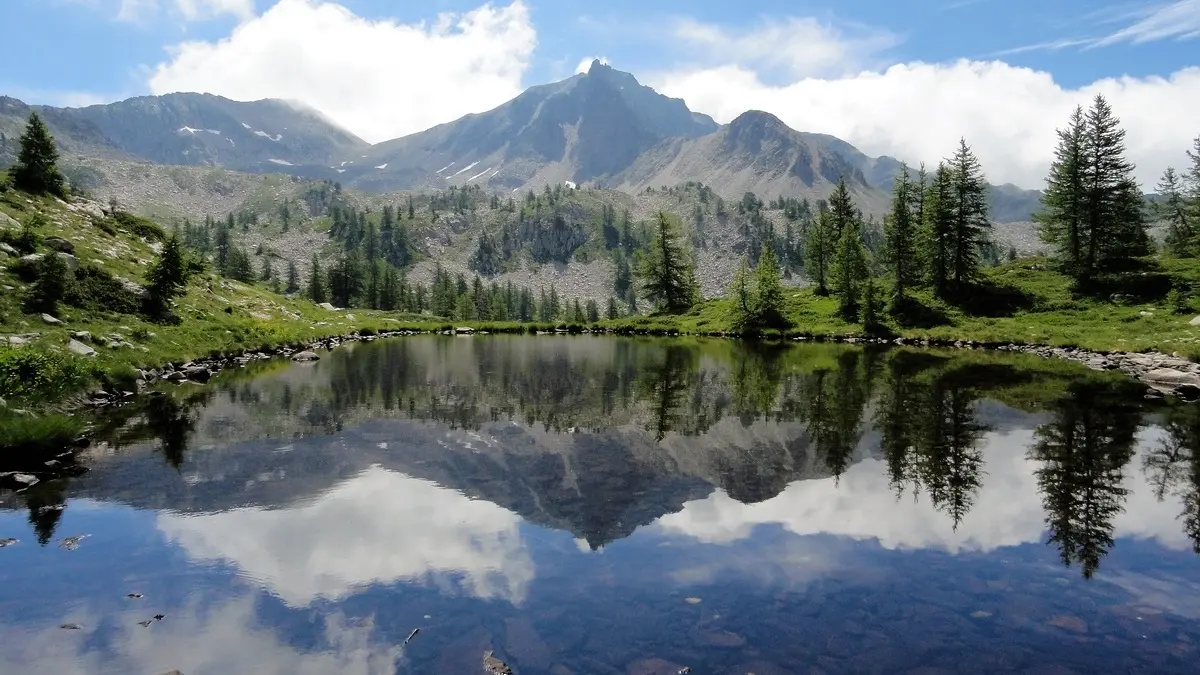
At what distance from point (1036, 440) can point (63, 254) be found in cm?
5537

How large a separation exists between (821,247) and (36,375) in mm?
97992

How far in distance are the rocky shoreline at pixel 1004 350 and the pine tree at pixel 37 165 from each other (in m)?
23.5

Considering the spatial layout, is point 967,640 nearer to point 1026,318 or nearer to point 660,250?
point 1026,318

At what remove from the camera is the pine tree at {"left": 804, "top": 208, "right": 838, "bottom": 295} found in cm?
10300

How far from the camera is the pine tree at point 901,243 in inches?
3191

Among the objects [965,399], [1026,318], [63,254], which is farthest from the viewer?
[1026,318]

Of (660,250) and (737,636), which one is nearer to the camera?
(737,636)

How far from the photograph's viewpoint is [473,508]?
16969 millimetres

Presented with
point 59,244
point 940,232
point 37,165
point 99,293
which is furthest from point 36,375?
point 940,232

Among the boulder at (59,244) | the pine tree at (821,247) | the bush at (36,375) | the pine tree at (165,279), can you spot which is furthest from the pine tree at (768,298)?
the bush at (36,375)

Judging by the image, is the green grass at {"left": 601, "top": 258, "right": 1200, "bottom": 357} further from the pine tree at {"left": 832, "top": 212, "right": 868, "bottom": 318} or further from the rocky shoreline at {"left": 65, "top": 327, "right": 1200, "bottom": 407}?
the pine tree at {"left": 832, "top": 212, "right": 868, "bottom": 318}

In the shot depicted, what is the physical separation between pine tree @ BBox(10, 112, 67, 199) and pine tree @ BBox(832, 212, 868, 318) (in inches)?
3263

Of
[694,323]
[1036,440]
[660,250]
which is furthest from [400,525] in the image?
[660,250]

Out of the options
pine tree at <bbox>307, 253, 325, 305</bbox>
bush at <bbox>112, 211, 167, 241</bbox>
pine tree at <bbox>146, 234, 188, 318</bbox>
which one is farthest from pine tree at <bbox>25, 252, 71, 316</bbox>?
pine tree at <bbox>307, 253, 325, 305</bbox>
